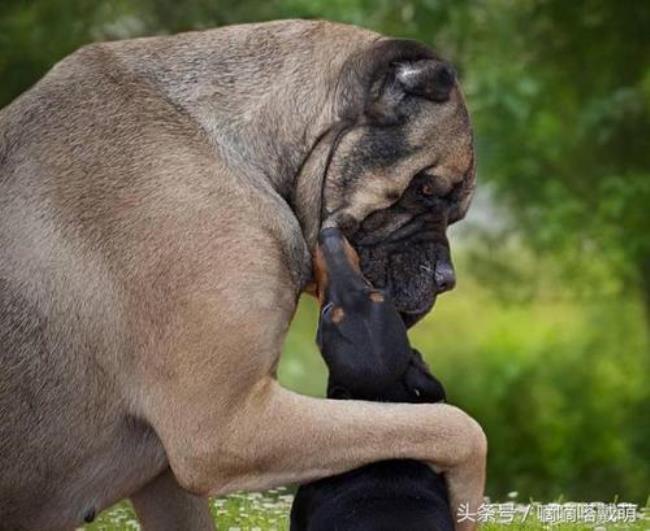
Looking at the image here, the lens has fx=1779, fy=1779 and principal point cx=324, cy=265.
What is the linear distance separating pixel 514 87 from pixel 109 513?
5788 mm

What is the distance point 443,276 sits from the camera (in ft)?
20.8

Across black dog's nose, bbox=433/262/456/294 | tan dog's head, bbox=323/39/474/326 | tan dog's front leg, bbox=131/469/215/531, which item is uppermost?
tan dog's head, bbox=323/39/474/326

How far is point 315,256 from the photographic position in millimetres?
6137

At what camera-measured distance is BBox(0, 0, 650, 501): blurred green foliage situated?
11.3 metres

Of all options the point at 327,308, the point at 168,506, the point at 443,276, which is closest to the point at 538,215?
the point at 443,276

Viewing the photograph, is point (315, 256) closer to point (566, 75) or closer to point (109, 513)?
point (109, 513)

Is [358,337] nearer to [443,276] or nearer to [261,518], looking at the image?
[443,276]

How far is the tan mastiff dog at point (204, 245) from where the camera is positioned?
570 cm

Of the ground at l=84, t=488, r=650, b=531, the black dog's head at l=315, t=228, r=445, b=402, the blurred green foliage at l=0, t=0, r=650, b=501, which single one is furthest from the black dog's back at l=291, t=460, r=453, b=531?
the blurred green foliage at l=0, t=0, r=650, b=501

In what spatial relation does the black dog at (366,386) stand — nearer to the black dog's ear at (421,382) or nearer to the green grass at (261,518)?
the black dog's ear at (421,382)

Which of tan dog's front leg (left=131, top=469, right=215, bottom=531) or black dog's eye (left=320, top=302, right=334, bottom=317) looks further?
tan dog's front leg (left=131, top=469, right=215, bottom=531)

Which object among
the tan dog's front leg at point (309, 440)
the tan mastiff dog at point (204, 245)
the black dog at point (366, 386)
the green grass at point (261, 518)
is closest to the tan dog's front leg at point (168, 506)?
the tan mastiff dog at point (204, 245)

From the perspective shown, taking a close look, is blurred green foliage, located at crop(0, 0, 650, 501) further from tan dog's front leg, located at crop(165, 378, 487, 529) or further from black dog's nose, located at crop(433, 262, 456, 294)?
tan dog's front leg, located at crop(165, 378, 487, 529)

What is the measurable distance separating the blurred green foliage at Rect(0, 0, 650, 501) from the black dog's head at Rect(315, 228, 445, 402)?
16.1ft
